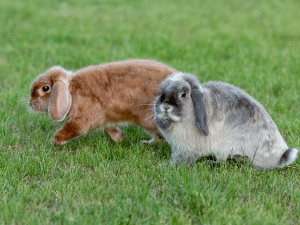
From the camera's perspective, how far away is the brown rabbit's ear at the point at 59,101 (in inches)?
137

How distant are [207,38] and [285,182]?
4578 mm

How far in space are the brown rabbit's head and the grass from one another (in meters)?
0.35

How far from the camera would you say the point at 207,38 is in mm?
6965

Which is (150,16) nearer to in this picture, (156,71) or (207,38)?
(207,38)

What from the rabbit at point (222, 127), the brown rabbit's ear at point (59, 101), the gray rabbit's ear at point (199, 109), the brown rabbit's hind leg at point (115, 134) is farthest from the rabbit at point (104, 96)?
the gray rabbit's ear at point (199, 109)

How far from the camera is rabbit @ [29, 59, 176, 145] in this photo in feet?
11.4

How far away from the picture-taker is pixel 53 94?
3.53 metres

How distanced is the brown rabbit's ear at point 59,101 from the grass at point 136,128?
0.38 metres

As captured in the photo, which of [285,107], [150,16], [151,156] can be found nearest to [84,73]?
[151,156]

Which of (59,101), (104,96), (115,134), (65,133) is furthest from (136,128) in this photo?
(59,101)

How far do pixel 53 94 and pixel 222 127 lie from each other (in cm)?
177

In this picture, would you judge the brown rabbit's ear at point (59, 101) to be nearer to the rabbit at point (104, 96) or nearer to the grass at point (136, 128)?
the rabbit at point (104, 96)

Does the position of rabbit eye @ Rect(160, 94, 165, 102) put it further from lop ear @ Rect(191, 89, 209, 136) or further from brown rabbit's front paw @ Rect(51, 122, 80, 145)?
brown rabbit's front paw @ Rect(51, 122, 80, 145)

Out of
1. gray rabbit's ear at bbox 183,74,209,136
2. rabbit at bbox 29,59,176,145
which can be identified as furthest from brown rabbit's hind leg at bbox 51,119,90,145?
gray rabbit's ear at bbox 183,74,209,136
